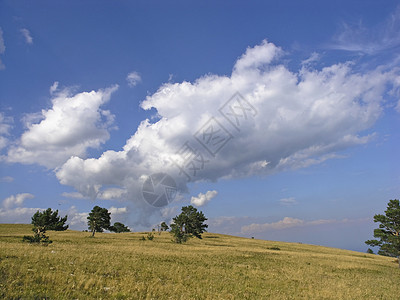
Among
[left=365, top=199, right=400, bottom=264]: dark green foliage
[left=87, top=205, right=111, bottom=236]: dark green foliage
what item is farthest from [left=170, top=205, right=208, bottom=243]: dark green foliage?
[left=365, top=199, right=400, bottom=264]: dark green foliage

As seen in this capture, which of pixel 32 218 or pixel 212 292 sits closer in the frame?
pixel 212 292

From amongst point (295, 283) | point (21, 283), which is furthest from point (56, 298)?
point (295, 283)

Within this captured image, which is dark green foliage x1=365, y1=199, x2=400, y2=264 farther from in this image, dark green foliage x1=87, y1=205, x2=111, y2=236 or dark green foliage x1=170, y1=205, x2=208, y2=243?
dark green foliage x1=87, y1=205, x2=111, y2=236

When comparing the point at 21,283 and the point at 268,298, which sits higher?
the point at 21,283

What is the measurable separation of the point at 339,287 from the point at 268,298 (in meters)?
8.73

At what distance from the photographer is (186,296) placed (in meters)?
11.8

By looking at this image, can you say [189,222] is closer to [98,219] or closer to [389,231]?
[98,219]

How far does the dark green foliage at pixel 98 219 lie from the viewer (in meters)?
72.1

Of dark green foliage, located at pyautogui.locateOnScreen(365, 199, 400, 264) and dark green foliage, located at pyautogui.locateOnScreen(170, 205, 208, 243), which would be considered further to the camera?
dark green foliage, located at pyautogui.locateOnScreen(170, 205, 208, 243)

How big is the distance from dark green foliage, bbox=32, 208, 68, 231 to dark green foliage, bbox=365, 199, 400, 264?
59.4 metres

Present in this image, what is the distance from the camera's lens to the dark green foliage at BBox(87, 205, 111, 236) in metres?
72.1

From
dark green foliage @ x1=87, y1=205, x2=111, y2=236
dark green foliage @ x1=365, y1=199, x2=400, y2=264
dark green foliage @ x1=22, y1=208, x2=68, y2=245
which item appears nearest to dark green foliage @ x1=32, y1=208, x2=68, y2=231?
dark green foliage @ x1=22, y1=208, x2=68, y2=245

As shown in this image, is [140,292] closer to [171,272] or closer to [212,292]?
[212,292]

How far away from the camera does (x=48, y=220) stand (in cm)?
4750
